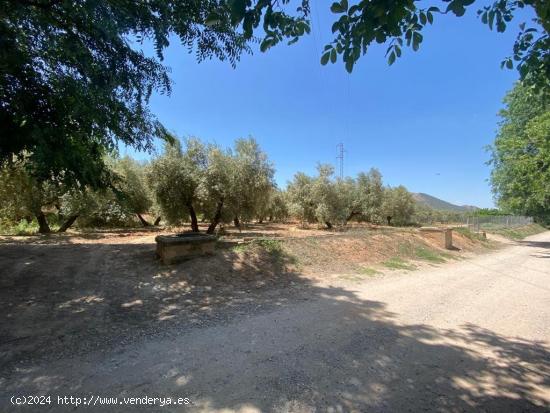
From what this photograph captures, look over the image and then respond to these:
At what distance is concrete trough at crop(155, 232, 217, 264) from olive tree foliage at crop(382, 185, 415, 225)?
2831 cm

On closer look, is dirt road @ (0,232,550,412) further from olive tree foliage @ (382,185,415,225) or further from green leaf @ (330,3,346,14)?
olive tree foliage @ (382,185,415,225)

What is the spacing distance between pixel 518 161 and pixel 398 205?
753 inches

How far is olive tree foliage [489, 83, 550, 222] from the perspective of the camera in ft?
46.1

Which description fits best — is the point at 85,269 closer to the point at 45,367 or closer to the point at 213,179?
the point at 45,367

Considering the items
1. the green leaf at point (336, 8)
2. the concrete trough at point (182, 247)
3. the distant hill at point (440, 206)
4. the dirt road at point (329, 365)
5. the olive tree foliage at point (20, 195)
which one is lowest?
the dirt road at point (329, 365)

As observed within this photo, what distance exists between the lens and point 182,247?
7.34 metres

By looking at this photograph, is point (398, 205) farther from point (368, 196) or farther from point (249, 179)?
point (249, 179)

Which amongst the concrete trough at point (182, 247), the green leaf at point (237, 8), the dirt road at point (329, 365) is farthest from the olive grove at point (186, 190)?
the green leaf at point (237, 8)

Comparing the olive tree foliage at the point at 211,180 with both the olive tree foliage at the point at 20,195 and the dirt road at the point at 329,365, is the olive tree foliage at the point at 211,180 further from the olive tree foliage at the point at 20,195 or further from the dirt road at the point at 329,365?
the dirt road at the point at 329,365

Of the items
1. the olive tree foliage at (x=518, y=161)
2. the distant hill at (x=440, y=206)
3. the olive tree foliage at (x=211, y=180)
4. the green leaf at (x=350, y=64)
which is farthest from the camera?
the distant hill at (x=440, y=206)

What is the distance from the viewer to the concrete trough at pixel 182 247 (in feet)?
23.5

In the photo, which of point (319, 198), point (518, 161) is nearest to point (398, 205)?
point (319, 198)

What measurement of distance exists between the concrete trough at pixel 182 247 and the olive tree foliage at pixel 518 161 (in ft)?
48.0

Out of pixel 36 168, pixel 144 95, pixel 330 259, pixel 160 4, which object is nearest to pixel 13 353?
pixel 36 168
